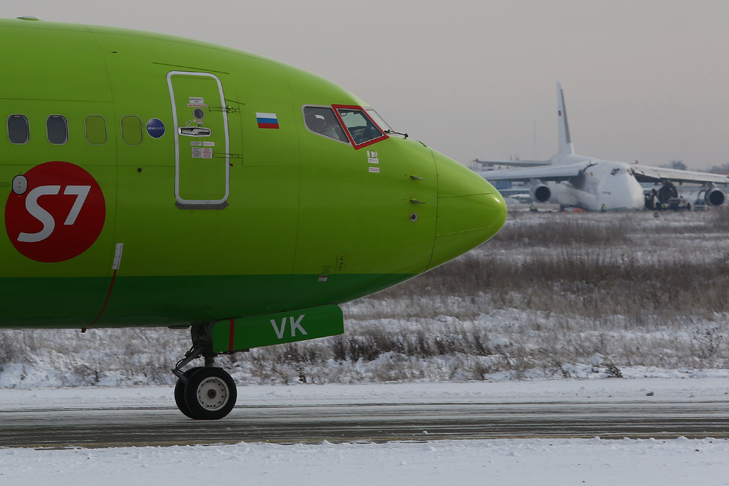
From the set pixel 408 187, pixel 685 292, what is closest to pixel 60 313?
pixel 408 187

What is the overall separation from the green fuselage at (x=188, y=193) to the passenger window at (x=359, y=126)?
4.3 inches

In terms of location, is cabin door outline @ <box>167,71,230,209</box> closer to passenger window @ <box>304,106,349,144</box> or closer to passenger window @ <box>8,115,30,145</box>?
passenger window @ <box>304,106,349,144</box>

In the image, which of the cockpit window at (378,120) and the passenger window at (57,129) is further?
the cockpit window at (378,120)

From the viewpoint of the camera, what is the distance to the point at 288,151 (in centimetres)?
883

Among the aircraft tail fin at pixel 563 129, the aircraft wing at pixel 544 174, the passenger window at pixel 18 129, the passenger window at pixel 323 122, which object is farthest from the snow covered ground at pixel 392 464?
the aircraft tail fin at pixel 563 129

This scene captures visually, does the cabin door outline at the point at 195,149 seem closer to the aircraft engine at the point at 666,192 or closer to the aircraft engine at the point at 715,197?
the aircraft engine at the point at 715,197

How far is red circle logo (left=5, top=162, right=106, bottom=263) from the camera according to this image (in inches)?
303

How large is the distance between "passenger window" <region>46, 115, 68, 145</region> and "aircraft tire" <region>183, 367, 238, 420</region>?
286 cm

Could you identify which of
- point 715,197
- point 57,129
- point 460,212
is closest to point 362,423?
point 460,212

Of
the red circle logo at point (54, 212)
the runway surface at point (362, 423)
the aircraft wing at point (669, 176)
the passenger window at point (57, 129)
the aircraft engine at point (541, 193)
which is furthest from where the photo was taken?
the aircraft engine at point (541, 193)

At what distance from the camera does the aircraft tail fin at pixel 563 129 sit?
98.1m

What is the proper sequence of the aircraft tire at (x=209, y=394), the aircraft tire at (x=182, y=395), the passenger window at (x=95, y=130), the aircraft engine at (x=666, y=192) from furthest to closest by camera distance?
the aircraft engine at (x=666, y=192) < the aircraft tire at (x=182, y=395) < the aircraft tire at (x=209, y=394) < the passenger window at (x=95, y=130)

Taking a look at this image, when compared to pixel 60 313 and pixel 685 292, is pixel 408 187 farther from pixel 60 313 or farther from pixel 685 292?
pixel 685 292

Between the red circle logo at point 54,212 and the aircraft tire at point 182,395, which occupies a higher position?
the red circle logo at point 54,212
